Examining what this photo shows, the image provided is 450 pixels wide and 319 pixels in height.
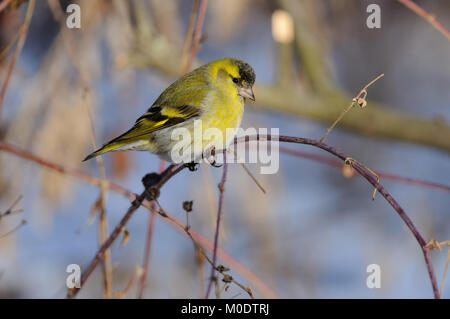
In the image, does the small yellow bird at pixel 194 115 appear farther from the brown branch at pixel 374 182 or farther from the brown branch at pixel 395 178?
the brown branch at pixel 374 182

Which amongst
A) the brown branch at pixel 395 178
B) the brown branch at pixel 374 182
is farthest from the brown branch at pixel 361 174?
the brown branch at pixel 395 178

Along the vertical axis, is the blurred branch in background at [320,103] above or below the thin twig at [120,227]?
above

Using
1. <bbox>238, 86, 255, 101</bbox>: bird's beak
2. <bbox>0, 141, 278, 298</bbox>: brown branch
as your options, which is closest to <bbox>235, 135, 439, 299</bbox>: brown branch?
<bbox>0, 141, 278, 298</bbox>: brown branch

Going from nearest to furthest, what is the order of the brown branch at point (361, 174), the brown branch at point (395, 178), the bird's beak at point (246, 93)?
the brown branch at point (361, 174) < the brown branch at point (395, 178) < the bird's beak at point (246, 93)

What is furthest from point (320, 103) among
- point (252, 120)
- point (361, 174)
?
point (361, 174)

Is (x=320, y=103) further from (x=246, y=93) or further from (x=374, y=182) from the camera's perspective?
(x=374, y=182)

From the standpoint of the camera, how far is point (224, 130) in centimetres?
206

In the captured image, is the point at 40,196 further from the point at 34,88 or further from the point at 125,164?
the point at 125,164

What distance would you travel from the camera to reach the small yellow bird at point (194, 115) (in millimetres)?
1952

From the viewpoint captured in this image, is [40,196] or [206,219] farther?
[206,219]

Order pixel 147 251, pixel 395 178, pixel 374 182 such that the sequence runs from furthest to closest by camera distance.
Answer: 1. pixel 395 178
2. pixel 147 251
3. pixel 374 182

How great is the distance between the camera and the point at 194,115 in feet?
6.89
